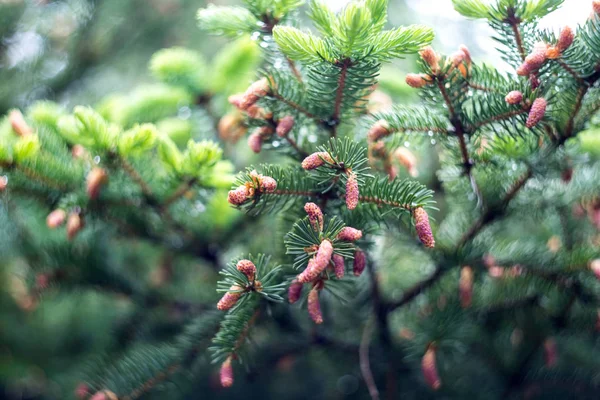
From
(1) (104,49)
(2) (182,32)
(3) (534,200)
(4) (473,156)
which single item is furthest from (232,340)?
(2) (182,32)

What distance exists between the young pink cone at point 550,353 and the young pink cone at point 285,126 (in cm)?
52

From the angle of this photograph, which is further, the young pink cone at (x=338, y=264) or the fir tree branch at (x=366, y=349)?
the fir tree branch at (x=366, y=349)

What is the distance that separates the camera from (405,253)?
0.84 m

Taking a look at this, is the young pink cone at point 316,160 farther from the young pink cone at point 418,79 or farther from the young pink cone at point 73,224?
the young pink cone at point 73,224

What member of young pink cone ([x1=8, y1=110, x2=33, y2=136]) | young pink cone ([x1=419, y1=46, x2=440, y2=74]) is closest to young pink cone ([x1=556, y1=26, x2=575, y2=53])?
young pink cone ([x1=419, y1=46, x2=440, y2=74])

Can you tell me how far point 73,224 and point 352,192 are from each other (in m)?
0.41

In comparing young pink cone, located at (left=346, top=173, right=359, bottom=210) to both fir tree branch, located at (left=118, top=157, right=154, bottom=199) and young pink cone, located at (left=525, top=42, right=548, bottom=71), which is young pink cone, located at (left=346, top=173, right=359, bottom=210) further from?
fir tree branch, located at (left=118, top=157, right=154, bottom=199)

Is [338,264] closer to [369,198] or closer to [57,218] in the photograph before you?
[369,198]

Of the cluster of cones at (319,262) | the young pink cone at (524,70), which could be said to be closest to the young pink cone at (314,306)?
the cluster of cones at (319,262)

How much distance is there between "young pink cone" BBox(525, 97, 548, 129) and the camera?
0.50m

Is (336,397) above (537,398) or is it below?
below

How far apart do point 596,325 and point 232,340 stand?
1.65ft

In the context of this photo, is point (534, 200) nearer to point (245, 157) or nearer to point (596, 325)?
point (596, 325)

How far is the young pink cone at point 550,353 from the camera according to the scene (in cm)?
75
